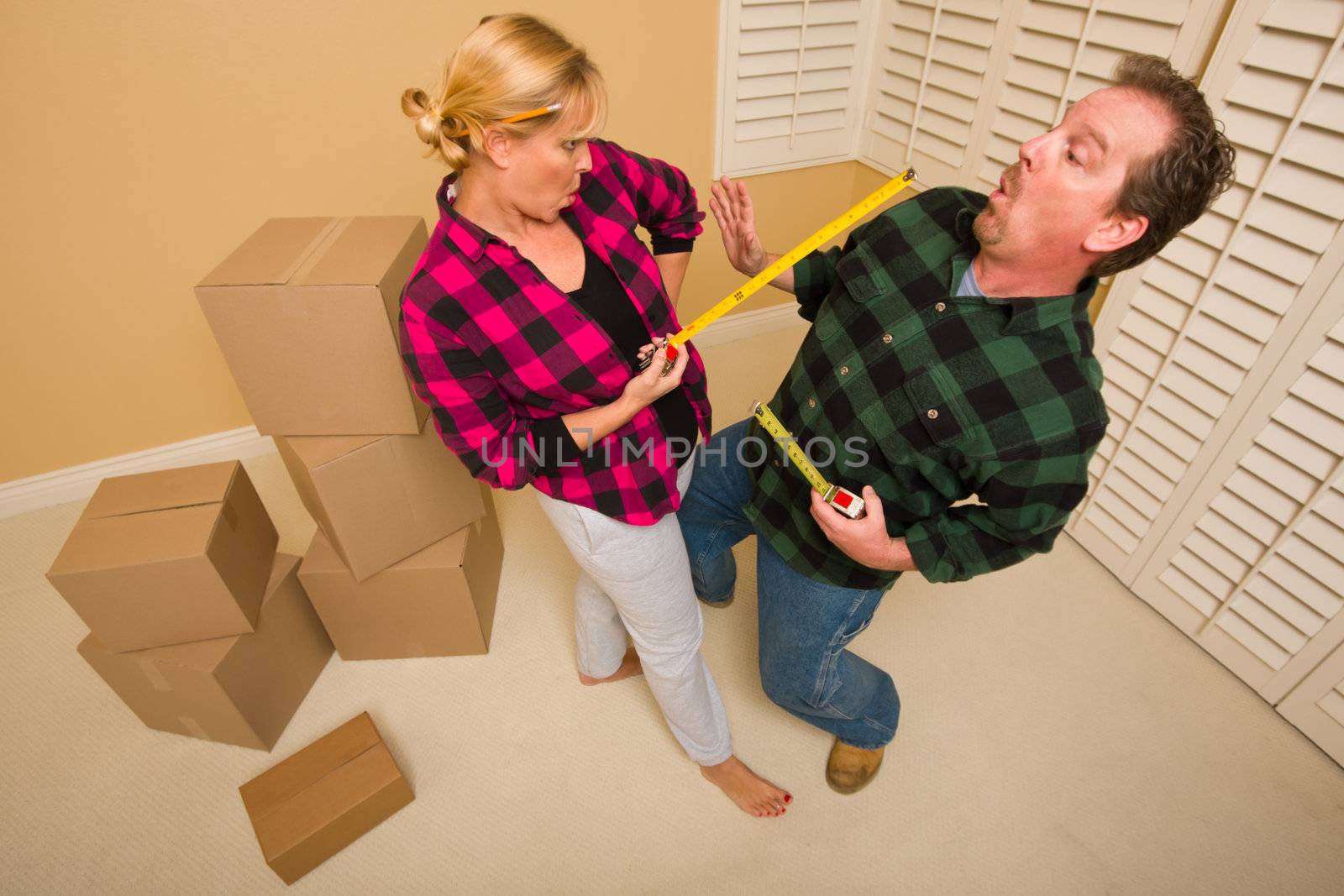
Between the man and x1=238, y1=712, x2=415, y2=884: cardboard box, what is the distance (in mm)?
861

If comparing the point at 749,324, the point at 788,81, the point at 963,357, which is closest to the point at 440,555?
the point at 963,357

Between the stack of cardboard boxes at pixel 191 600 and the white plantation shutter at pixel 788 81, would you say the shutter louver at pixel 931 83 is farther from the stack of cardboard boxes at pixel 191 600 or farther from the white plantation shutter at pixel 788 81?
the stack of cardboard boxes at pixel 191 600

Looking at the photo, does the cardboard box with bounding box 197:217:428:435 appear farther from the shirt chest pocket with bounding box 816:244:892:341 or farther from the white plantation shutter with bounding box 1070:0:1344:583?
the white plantation shutter with bounding box 1070:0:1344:583

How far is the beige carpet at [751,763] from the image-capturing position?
1430 millimetres

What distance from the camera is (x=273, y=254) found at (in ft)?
4.26


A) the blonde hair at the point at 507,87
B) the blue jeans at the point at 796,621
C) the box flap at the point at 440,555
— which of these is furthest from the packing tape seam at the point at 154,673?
the blonde hair at the point at 507,87

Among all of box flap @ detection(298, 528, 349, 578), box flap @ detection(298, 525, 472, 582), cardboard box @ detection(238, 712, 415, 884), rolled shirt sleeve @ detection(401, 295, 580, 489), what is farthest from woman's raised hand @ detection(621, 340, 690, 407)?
cardboard box @ detection(238, 712, 415, 884)

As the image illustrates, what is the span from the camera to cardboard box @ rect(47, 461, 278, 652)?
4.34 feet

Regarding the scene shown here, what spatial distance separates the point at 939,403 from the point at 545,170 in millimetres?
629

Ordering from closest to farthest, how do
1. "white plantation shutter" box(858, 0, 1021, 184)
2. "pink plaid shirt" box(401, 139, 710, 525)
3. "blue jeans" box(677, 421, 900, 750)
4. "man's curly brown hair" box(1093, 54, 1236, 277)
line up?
"man's curly brown hair" box(1093, 54, 1236, 277) < "pink plaid shirt" box(401, 139, 710, 525) < "blue jeans" box(677, 421, 900, 750) < "white plantation shutter" box(858, 0, 1021, 184)

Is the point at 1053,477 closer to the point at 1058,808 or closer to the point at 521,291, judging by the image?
the point at 521,291

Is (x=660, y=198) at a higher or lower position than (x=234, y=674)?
higher

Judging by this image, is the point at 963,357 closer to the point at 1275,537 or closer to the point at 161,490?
the point at 1275,537

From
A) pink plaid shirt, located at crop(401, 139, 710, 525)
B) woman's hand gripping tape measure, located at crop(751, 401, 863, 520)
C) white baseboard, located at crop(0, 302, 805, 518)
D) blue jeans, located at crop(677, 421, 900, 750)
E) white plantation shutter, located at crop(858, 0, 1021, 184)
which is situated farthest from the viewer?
white baseboard, located at crop(0, 302, 805, 518)
